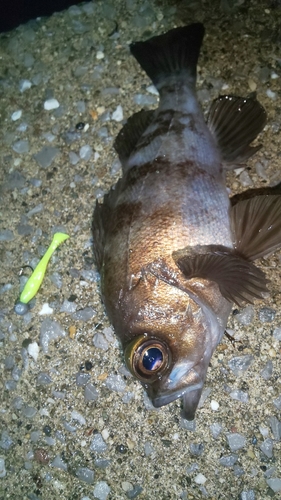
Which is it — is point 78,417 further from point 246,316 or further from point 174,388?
point 246,316

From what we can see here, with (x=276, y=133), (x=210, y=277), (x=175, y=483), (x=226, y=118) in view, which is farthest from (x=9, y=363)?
(x=276, y=133)

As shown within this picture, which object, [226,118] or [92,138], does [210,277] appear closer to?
[226,118]

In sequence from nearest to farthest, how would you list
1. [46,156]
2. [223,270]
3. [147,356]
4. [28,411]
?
[147,356] < [223,270] < [28,411] < [46,156]

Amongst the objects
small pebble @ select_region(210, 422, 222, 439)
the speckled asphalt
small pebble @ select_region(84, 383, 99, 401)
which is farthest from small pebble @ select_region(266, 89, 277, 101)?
small pebble @ select_region(84, 383, 99, 401)

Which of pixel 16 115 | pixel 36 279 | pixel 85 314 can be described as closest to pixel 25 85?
pixel 16 115

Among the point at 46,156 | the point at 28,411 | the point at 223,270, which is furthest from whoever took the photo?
the point at 46,156

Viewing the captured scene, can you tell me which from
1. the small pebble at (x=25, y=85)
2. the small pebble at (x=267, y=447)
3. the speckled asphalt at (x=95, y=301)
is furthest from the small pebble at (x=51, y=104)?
the small pebble at (x=267, y=447)
